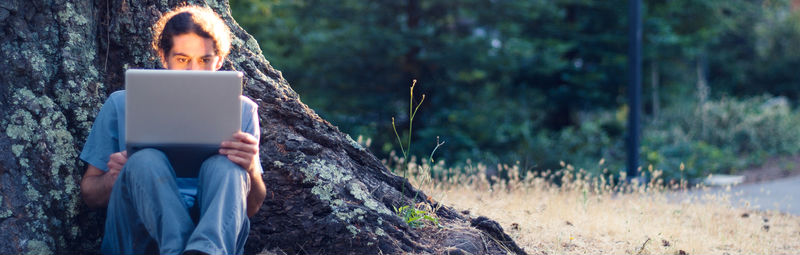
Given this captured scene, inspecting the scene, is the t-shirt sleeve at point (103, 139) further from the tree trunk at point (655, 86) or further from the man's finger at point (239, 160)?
the tree trunk at point (655, 86)

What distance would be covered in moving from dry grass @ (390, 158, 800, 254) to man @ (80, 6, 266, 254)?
1.21m

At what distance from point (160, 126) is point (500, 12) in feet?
25.4

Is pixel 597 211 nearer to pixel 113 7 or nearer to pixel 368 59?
pixel 113 7

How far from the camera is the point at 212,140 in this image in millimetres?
2451

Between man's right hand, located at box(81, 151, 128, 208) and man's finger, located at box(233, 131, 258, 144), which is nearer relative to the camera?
man's finger, located at box(233, 131, 258, 144)

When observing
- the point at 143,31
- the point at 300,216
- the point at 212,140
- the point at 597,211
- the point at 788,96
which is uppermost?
the point at 143,31

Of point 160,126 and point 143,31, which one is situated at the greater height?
point 143,31

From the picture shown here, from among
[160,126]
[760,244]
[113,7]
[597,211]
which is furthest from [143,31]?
[760,244]

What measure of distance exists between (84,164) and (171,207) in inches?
31.0

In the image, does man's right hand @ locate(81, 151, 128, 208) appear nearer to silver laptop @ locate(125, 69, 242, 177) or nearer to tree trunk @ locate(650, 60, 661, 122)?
silver laptop @ locate(125, 69, 242, 177)

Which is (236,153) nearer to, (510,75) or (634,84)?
(634,84)

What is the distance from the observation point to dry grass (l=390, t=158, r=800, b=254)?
3977 mm

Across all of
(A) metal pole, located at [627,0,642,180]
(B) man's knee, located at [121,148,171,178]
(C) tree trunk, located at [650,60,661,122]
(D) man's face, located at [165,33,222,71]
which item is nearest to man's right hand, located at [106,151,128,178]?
(B) man's knee, located at [121,148,171,178]

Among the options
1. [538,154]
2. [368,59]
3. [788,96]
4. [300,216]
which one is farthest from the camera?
[788,96]
